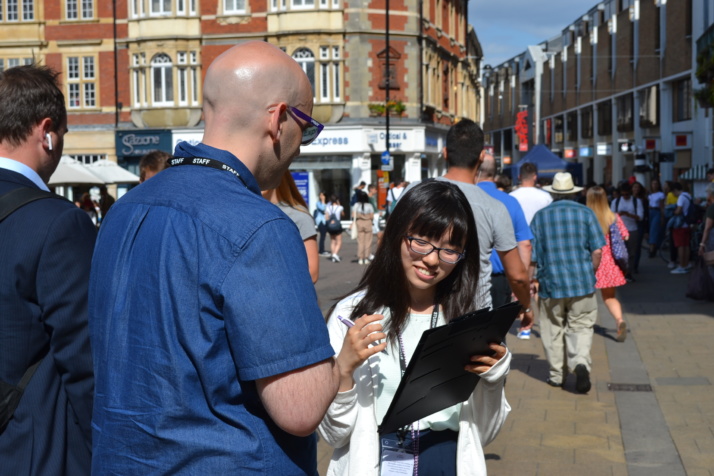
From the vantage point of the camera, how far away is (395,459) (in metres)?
3.31

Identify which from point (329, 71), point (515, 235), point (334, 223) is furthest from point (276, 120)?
point (329, 71)

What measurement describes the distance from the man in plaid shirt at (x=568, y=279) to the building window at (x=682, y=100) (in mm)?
37050

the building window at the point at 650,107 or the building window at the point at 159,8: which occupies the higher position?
the building window at the point at 159,8

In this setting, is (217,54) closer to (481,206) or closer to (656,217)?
(656,217)

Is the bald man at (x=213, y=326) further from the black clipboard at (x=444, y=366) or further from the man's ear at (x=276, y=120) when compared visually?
the black clipboard at (x=444, y=366)

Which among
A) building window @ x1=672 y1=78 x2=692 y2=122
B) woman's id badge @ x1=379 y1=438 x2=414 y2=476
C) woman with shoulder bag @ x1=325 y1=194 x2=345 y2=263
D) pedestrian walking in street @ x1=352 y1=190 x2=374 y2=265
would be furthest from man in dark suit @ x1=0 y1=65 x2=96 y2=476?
building window @ x1=672 y1=78 x2=692 y2=122

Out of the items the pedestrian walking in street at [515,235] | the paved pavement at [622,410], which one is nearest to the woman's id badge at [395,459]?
the paved pavement at [622,410]

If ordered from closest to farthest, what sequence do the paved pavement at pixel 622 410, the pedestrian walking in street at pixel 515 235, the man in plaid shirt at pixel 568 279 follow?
the paved pavement at pixel 622 410, the pedestrian walking in street at pixel 515 235, the man in plaid shirt at pixel 568 279

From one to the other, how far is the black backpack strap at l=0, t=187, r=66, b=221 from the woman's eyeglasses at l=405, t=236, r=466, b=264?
A: 126cm

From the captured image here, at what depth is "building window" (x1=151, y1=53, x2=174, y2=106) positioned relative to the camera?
4078cm

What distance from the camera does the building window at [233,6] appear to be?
41219mm

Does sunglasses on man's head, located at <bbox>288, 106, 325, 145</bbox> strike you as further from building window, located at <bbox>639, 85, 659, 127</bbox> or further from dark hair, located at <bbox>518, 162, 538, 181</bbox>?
building window, located at <bbox>639, 85, 659, 127</bbox>

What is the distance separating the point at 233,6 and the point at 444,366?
131 ft

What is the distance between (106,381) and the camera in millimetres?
2131
